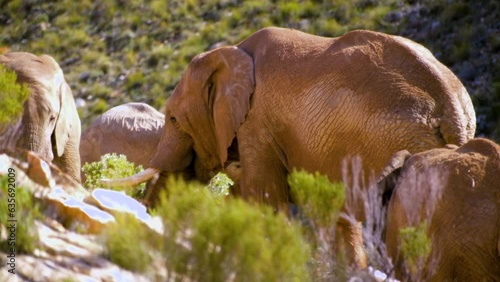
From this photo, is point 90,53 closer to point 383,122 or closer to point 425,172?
point 383,122

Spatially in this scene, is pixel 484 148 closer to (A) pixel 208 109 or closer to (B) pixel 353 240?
(B) pixel 353 240

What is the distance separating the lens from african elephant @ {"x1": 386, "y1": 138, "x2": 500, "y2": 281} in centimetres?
727

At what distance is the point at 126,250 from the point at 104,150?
39.9ft

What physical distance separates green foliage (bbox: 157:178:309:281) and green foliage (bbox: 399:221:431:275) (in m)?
0.90

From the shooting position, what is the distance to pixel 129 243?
5.88m

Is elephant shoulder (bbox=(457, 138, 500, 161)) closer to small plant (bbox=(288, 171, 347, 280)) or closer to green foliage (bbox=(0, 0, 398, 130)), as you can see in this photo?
small plant (bbox=(288, 171, 347, 280))

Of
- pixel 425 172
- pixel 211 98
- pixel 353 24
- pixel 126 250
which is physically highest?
pixel 126 250

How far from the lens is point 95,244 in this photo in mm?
6676

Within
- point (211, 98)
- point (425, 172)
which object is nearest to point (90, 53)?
point (211, 98)

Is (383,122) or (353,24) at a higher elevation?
(383,122)

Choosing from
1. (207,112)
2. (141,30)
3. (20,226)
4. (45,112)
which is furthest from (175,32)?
(20,226)

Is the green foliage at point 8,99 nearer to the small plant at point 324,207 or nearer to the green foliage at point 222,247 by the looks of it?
the small plant at point 324,207

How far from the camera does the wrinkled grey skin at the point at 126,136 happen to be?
58.7 feet

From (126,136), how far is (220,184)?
5.05 metres
